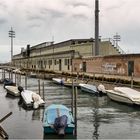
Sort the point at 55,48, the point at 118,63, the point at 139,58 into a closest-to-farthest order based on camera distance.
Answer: the point at 139,58, the point at 118,63, the point at 55,48

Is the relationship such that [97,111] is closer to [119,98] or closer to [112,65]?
[119,98]

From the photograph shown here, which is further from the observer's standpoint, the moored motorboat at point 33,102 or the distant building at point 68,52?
the distant building at point 68,52

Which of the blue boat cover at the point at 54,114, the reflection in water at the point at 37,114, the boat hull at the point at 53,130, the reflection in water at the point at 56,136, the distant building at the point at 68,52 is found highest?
the distant building at the point at 68,52

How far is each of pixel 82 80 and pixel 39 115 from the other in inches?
1142

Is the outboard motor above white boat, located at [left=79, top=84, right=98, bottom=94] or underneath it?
underneath

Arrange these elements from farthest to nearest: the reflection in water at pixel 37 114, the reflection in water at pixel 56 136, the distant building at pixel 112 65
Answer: the distant building at pixel 112 65 → the reflection in water at pixel 37 114 → the reflection in water at pixel 56 136

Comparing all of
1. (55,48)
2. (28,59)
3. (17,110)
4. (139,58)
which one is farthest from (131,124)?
(28,59)

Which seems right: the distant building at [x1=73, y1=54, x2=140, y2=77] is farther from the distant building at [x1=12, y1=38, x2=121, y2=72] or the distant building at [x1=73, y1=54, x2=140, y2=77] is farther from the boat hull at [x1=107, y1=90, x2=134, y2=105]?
the boat hull at [x1=107, y1=90, x2=134, y2=105]

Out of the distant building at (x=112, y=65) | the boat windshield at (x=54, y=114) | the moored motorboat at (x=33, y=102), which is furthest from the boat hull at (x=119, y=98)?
the boat windshield at (x=54, y=114)

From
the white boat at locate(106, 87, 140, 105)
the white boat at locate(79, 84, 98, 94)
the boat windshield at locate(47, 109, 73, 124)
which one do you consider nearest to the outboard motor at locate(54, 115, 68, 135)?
the boat windshield at locate(47, 109, 73, 124)

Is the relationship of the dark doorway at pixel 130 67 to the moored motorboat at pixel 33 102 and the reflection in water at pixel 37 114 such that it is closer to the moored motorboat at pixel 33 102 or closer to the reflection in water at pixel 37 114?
the moored motorboat at pixel 33 102

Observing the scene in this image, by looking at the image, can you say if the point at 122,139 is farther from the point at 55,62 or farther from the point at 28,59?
the point at 28,59

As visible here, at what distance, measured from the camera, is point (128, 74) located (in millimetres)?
49094

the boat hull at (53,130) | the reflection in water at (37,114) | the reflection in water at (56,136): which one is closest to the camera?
the reflection in water at (56,136)
